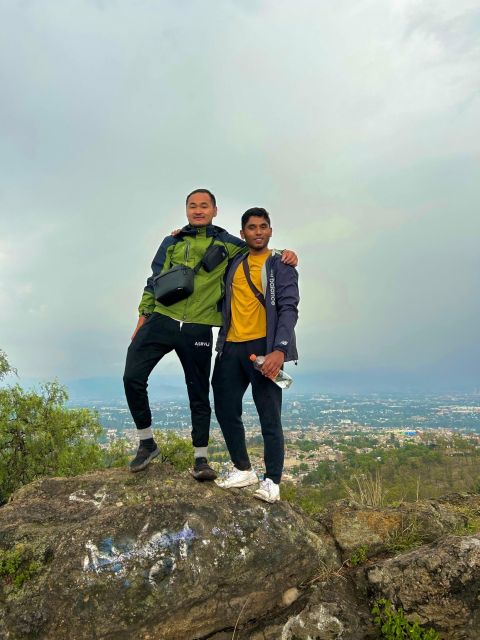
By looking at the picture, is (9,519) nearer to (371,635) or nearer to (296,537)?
(296,537)

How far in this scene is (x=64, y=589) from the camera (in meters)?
3.42

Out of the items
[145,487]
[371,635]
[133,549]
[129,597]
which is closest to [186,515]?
[133,549]

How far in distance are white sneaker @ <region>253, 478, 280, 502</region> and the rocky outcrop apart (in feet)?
0.31

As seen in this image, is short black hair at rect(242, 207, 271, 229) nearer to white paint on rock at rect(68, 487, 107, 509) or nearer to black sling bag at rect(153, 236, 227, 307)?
black sling bag at rect(153, 236, 227, 307)

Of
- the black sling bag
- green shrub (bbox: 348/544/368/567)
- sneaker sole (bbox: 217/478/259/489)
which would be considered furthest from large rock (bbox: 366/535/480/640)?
the black sling bag

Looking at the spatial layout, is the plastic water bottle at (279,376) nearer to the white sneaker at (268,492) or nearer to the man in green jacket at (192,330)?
Result: the man in green jacket at (192,330)

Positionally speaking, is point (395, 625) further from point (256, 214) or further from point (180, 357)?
point (256, 214)

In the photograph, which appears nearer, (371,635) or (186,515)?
(371,635)

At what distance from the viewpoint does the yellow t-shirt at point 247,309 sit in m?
5.04

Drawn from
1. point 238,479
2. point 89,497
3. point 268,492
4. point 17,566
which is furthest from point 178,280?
point 17,566

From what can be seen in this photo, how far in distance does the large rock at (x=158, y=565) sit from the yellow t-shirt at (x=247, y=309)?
2038mm

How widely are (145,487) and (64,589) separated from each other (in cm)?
172

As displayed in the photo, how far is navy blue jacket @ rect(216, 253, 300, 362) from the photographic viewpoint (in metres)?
4.72

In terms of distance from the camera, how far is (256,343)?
197 inches
